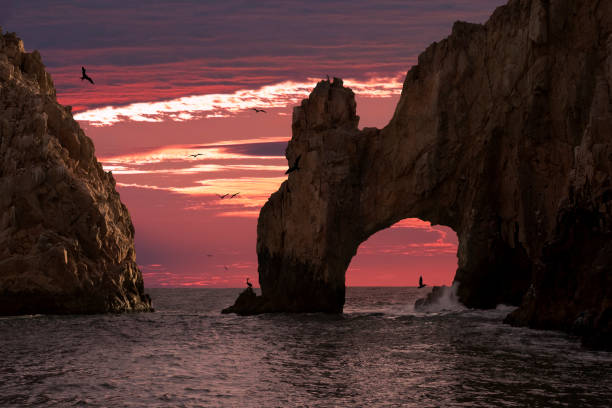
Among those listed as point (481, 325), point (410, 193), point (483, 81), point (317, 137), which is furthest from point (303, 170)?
point (481, 325)

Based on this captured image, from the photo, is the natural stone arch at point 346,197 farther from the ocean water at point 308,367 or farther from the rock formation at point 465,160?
the ocean water at point 308,367

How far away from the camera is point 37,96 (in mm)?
67938

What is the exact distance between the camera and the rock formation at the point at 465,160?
49125 millimetres

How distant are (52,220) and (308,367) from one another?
39968 millimetres

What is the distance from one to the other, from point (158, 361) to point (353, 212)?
96.0 ft

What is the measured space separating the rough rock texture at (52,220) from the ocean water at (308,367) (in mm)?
13508

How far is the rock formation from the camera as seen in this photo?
49125 millimetres

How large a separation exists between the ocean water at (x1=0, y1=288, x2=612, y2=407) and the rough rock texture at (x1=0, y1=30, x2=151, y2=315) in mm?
13508

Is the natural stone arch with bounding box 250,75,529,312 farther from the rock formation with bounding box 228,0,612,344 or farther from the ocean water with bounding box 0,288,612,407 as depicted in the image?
the ocean water with bounding box 0,288,612,407

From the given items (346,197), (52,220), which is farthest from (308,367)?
(52,220)

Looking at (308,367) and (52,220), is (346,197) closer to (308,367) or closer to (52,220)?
(52,220)

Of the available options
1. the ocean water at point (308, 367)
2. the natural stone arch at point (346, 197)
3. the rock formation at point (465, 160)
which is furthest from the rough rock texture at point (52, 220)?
the natural stone arch at point (346, 197)

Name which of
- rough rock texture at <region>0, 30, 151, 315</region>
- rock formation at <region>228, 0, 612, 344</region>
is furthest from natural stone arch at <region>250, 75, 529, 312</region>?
rough rock texture at <region>0, 30, 151, 315</region>

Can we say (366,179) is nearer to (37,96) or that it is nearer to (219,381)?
(37,96)
